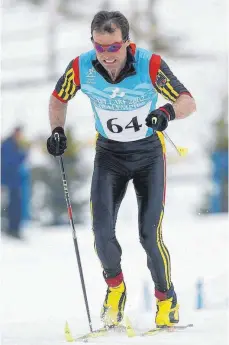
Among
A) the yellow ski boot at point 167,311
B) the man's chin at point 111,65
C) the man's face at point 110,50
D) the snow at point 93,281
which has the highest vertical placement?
the man's face at point 110,50

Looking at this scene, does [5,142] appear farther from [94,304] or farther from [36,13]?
[36,13]

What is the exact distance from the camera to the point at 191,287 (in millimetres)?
10109

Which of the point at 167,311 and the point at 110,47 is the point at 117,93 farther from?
the point at 167,311

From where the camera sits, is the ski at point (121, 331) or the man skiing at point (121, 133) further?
the ski at point (121, 331)

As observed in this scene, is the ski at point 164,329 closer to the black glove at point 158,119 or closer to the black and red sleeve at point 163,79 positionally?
the black glove at point 158,119

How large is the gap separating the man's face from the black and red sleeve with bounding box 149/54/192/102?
0.21 metres

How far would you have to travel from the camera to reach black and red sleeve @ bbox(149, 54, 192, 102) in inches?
255

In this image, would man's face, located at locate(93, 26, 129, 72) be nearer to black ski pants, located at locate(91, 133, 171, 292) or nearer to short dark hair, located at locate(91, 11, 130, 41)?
short dark hair, located at locate(91, 11, 130, 41)

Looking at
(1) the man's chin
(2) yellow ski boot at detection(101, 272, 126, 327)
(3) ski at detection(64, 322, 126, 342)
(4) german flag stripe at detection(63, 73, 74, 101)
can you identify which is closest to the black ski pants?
(2) yellow ski boot at detection(101, 272, 126, 327)

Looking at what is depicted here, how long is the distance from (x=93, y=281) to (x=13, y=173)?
8.40 feet

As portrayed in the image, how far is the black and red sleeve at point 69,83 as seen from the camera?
21.8 feet

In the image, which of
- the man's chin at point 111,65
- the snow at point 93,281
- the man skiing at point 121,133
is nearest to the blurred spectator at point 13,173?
the snow at point 93,281

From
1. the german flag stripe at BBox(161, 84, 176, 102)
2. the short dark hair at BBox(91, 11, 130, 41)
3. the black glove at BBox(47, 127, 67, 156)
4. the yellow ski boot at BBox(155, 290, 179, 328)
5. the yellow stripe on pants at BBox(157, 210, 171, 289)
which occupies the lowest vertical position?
the yellow ski boot at BBox(155, 290, 179, 328)

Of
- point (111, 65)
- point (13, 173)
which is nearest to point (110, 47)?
point (111, 65)
